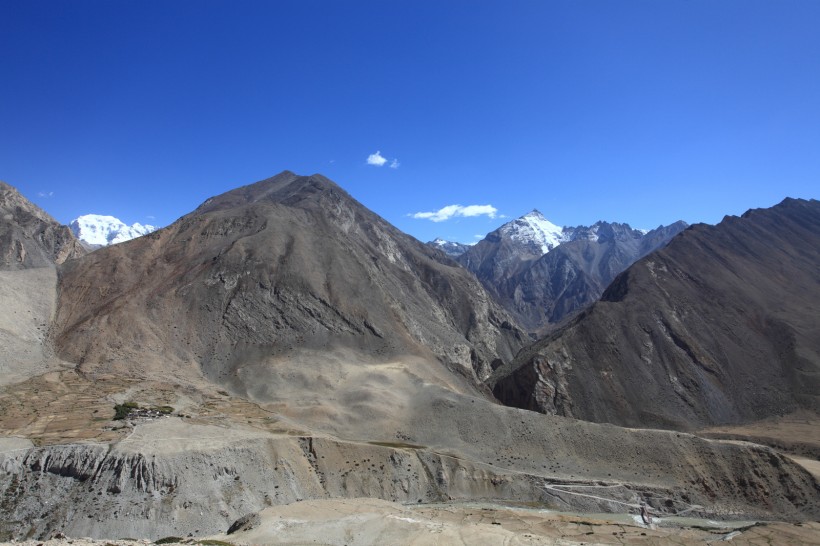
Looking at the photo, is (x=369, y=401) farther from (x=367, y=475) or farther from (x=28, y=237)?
(x=28, y=237)

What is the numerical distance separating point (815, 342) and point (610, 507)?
6792 centimetres

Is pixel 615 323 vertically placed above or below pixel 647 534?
above

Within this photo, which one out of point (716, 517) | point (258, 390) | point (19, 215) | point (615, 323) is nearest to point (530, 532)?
point (716, 517)

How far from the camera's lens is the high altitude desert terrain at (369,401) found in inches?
1476

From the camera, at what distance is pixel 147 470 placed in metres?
38.1

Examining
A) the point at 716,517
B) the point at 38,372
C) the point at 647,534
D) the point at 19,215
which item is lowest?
the point at 716,517

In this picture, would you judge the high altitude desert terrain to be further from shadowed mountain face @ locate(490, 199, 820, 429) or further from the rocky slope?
shadowed mountain face @ locate(490, 199, 820, 429)

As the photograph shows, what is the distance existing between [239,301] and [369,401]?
31.6 metres

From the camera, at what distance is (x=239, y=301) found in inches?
3282

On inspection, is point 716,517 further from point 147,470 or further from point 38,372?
point 38,372

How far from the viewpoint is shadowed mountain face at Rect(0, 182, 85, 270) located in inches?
4998

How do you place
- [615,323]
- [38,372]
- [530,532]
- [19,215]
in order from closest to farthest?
1. [530,532]
2. [38,372]
3. [615,323]
4. [19,215]

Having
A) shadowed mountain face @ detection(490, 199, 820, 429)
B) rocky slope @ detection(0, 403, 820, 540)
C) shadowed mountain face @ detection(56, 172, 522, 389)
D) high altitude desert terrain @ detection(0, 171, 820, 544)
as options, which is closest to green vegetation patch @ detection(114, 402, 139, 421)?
high altitude desert terrain @ detection(0, 171, 820, 544)

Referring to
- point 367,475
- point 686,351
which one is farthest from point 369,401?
point 686,351
